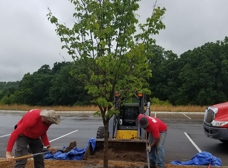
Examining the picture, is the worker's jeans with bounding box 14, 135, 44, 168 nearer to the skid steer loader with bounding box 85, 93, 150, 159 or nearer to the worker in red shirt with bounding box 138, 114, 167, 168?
the worker in red shirt with bounding box 138, 114, 167, 168

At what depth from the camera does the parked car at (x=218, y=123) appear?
9367mm

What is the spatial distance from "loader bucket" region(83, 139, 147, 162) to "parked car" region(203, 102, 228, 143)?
103 inches

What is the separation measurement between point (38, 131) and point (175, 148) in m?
6.23

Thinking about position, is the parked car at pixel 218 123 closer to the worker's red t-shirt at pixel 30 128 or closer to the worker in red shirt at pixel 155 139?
the worker in red shirt at pixel 155 139

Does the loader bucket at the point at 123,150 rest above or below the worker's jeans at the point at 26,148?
below

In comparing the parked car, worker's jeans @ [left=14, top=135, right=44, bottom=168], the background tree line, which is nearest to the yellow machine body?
the parked car

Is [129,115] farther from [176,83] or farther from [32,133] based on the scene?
[176,83]

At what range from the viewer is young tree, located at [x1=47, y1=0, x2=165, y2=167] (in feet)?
19.4

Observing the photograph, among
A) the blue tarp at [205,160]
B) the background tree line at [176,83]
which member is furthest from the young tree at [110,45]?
the background tree line at [176,83]

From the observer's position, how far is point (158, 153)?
23.1ft

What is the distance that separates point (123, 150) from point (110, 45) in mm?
3275

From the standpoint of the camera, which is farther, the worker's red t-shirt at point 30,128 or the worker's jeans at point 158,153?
the worker's jeans at point 158,153

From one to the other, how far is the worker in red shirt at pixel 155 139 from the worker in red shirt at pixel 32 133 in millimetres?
2058

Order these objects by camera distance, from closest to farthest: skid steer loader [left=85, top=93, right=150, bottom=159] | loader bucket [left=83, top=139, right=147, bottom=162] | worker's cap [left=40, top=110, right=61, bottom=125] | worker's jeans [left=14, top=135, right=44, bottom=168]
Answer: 1. worker's cap [left=40, top=110, right=61, bottom=125]
2. worker's jeans [left=14, top=135, right=44, bottom=168]
3. loader bucket [left=83, top=139, right=147, bottom=162]
4. skid steer loader [left=85, top=93, right=150, bottom=159]
